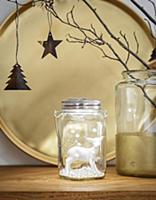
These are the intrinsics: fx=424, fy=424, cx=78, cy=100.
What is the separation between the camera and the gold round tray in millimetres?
1114

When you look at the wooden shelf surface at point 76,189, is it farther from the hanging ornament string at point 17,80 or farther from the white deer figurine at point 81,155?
the hanging ornament string at point 17,80

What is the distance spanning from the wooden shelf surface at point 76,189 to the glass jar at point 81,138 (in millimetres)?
56

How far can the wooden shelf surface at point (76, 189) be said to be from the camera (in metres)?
0.77

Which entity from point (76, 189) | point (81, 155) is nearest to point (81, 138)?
point (81, 155)

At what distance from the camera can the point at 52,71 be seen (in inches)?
44.5

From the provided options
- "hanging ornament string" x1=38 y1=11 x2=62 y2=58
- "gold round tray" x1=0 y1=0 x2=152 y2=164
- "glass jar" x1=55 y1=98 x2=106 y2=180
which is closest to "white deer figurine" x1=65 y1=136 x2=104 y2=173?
"glass jar" x1=55 y1=98 x2=106 y2=180

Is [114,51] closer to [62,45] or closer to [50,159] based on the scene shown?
[62,45]

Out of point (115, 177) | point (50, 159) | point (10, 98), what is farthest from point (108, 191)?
point (10, 98)

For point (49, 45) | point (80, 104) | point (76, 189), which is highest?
point (49, 45)

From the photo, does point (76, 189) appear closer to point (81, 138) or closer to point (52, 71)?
point (81, 138)

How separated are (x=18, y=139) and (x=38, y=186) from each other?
31 cm

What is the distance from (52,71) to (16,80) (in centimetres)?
10

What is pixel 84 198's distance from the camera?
0.77 m

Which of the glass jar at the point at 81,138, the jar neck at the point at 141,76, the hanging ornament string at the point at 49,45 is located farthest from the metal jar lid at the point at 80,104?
the hanging ornament string at the point at 49,45
